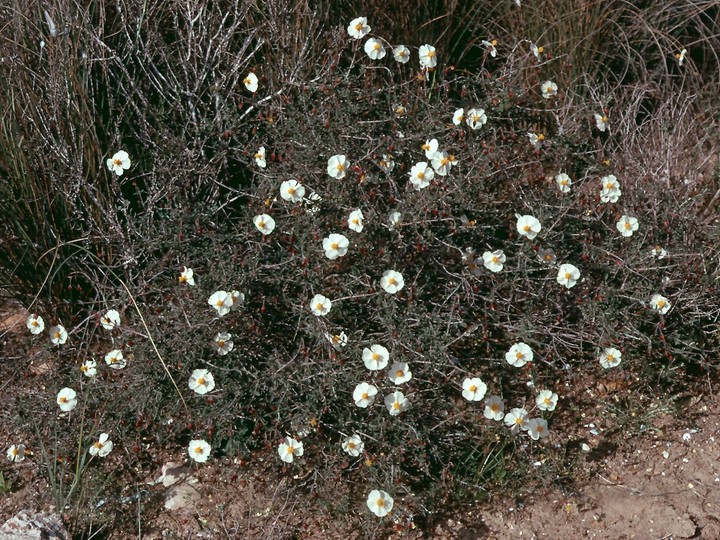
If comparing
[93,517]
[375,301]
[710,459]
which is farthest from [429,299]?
[93,517]

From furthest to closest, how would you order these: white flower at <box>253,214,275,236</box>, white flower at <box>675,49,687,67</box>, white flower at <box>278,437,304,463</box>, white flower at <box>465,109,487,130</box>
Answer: white flower at <box>675,49,687,67</box> < white flower at <box>465,109,487,130</box> < white flower at <box>253,214,275,236</box> < white flower at <box>278,437,304,463</box>

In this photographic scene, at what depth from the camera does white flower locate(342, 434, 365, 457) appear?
2.96 meters

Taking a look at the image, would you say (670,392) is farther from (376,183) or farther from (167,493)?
(167,493)

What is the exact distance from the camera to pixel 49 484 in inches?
121

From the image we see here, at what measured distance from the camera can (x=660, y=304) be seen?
3.21m

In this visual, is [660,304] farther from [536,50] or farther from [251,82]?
[251,82]

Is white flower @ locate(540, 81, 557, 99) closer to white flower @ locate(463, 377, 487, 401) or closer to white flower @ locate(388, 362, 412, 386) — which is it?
white flower @ locate(463, 377, 487, 401)

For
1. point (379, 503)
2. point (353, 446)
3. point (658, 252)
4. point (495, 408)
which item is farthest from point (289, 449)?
point (658, 252)

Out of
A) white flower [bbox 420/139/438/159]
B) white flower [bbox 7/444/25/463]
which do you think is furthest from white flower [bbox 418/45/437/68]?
white flower [bbox 7/444/25/463]

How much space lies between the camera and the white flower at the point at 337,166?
3242 mm

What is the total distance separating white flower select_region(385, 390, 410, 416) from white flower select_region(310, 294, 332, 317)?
1.22ft

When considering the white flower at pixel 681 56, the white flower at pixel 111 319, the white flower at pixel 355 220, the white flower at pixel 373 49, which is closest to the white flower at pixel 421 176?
the white flower at pixel 355 220

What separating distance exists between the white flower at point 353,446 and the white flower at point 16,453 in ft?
3.84

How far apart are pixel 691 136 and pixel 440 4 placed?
134 cm
